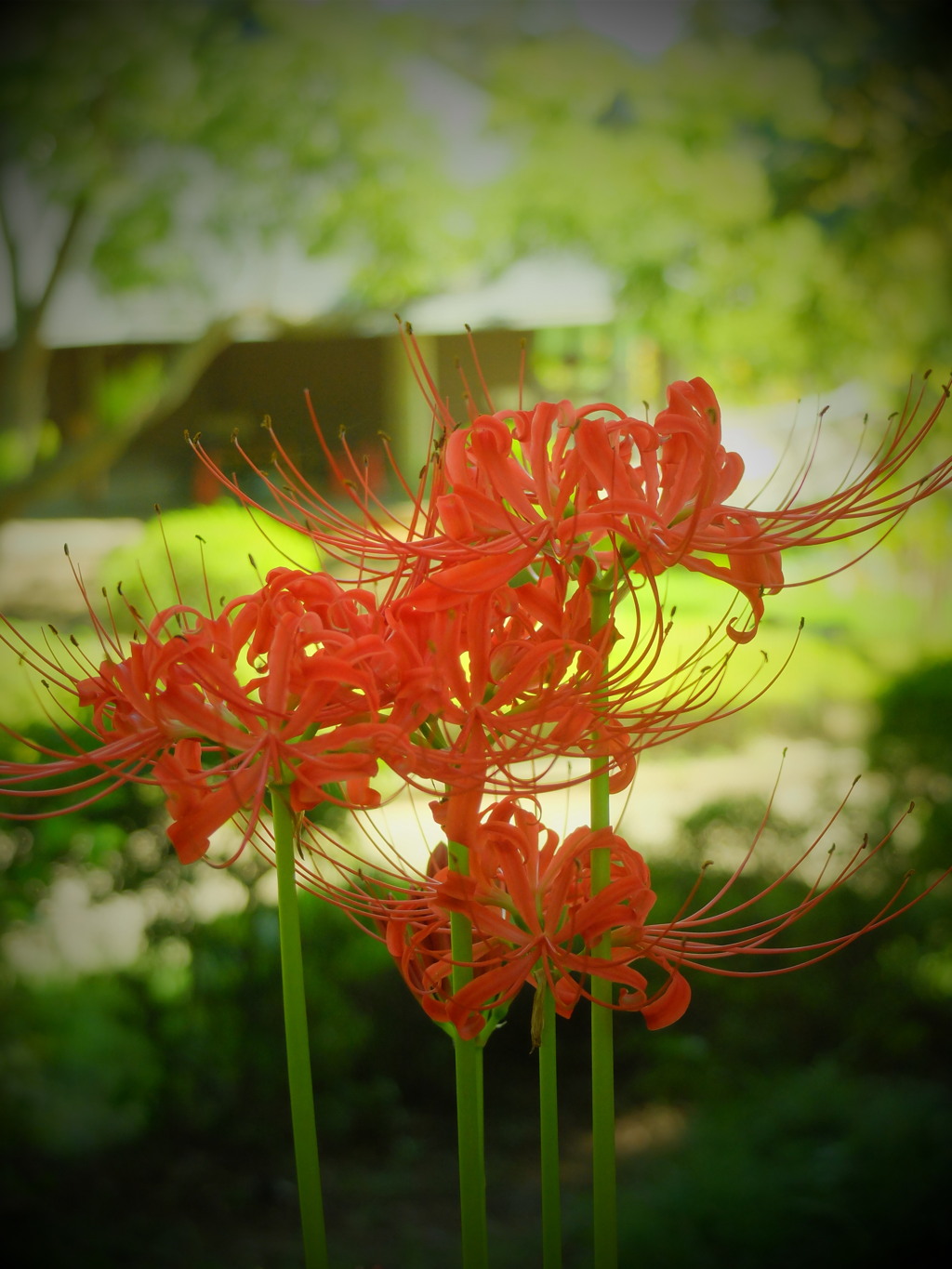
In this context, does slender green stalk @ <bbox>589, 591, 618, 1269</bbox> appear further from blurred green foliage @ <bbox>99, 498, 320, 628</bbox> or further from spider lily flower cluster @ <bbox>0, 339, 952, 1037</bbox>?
blurred green foliage @ <bbox>99, 498, 320, 628</bbox>

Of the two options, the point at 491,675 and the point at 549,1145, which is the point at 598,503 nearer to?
the point at 491,675

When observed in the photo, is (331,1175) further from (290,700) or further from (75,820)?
(290,700)

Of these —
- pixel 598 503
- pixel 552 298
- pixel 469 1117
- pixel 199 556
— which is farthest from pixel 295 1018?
pixel 552 298

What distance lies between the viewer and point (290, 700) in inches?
21.0

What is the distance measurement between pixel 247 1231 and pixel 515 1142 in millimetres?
504

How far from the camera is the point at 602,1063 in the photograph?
0.56m

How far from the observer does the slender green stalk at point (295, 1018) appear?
20.9 inches

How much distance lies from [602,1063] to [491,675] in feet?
0.68

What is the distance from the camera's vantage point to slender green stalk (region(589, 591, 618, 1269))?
0.56 m

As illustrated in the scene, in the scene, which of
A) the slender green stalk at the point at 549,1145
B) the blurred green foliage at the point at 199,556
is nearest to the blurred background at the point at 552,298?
the blurred green foliage at the point at 199,556

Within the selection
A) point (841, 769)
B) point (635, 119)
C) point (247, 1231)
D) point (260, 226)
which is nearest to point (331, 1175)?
point (247, 1231)

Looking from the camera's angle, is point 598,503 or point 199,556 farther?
point 199,556

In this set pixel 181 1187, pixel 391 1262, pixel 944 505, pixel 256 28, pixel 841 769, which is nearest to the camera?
pixel 391 1262

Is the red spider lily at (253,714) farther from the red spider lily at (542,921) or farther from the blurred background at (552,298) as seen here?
the blurred background at (552,298)
